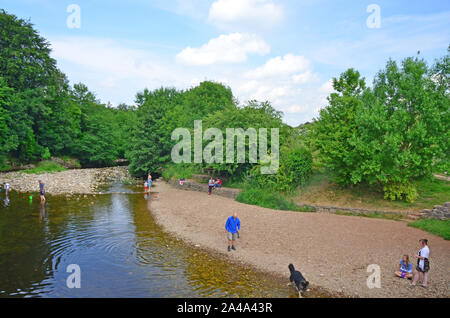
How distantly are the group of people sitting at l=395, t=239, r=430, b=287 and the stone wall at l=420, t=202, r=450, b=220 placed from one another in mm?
7554

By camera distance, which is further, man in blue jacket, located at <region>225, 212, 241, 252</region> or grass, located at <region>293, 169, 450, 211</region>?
grass, located at <region>293, 169, 450, 211</region>

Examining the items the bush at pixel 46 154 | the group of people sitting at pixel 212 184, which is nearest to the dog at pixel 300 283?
the group of people sitting at pixel 212 184

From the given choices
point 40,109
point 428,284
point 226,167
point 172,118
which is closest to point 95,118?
point 40,109

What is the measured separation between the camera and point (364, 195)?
19.1 m

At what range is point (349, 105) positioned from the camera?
1941 cm

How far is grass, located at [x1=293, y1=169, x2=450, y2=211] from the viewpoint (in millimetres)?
17156

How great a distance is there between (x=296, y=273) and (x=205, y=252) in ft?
15.2

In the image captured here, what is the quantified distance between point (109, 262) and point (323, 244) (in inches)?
354

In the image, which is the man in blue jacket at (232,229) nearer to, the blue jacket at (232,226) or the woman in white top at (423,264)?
the blue jacket at (232,226)
